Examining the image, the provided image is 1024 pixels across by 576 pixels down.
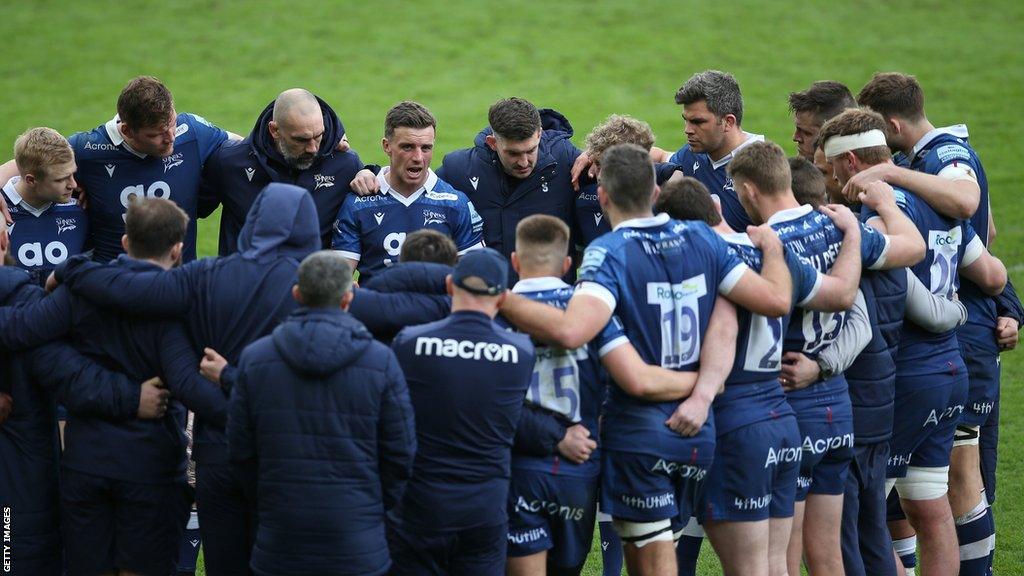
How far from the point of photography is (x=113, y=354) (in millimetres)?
5395

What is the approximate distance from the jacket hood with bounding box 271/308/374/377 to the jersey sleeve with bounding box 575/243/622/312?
1.03m

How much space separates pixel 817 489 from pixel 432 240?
2.30 meters

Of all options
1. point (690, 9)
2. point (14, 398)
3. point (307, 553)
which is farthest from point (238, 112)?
point (307, 553)

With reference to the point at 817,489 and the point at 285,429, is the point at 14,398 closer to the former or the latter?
the point at 285,429

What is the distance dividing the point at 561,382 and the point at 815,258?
1.40 metres

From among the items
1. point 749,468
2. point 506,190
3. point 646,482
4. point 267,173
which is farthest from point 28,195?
point 749,468

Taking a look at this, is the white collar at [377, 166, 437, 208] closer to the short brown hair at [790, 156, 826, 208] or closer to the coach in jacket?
the short brown hair at [790, 156, 826, 208]

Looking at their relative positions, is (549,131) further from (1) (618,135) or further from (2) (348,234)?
(2) (348,234)

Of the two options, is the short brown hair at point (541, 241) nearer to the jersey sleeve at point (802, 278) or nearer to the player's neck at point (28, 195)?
the jersey sleeve at point (802, 278)

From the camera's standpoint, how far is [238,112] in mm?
20484

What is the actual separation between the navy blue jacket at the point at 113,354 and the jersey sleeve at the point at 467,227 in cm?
233

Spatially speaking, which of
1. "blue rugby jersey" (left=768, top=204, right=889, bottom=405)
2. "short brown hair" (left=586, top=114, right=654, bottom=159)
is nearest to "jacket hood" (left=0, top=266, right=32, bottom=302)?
"short brown hair" (left=586, top=114, right=654, bottom=159)

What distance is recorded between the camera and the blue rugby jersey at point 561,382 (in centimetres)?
534

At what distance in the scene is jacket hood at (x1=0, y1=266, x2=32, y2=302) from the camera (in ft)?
18.2
